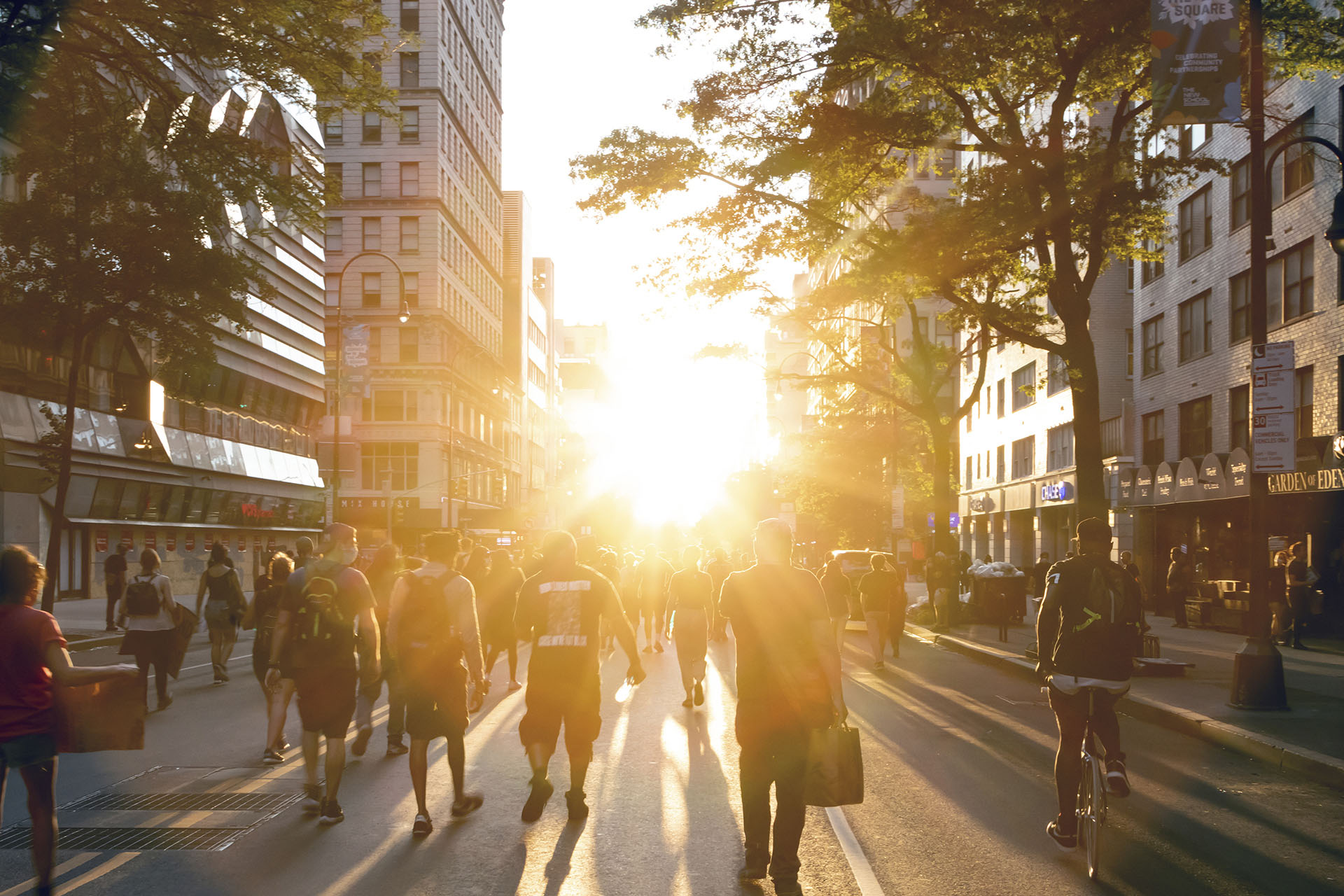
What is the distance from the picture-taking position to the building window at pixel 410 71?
242ft

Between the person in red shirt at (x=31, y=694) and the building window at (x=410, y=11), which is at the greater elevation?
the building window at (x=410, y=11)

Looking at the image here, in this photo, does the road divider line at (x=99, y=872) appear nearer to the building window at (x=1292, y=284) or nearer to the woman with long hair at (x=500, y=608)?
the woman with long hair at (x=500, y=608)

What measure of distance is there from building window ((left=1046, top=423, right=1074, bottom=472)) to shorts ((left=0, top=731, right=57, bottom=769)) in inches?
1685

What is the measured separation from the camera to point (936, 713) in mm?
14117

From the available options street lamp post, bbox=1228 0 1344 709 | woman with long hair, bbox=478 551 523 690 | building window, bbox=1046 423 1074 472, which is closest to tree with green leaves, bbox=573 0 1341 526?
street lamp post, bbox=1228 0 1344 709

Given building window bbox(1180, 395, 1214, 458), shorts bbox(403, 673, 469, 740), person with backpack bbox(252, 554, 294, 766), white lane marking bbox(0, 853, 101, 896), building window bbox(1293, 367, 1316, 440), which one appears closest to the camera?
white lane marking bbox(0, 853, 101, 896)

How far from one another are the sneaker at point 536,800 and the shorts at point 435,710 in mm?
624

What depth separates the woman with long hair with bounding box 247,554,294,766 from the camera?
10.2 meters

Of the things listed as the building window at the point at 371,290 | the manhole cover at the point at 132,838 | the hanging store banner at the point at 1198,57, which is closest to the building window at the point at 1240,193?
the hanging store banner at the point at 1198,57

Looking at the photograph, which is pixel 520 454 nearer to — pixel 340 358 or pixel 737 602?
pixel 340 358

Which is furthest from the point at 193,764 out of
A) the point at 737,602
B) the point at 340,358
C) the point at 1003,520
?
the point at 1003,520

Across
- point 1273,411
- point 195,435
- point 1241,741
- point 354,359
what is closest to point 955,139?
point 1273,411

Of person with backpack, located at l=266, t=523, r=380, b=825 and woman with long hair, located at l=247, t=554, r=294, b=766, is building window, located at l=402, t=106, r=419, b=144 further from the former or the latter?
person with backpack, located at l=266, t=523, r=380, b=825

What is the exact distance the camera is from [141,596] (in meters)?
13.6
